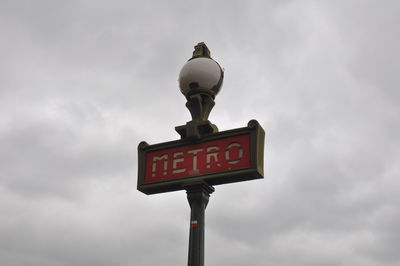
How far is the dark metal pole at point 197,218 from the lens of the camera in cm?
600

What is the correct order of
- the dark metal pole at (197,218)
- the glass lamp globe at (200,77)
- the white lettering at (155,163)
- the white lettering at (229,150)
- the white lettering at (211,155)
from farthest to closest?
the glass lamp globe at (200,77) < the white lettering at (155,163) < the white lettering at (211,155) < the white lettering at (229,150) < the dark metal pole at (197,218)

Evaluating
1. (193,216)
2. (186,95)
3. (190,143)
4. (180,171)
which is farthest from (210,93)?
(193,216)

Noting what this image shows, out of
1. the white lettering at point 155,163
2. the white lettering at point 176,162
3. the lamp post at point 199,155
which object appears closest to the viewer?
the lamp post at point 199,155

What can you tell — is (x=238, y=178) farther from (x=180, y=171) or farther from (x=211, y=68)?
(x=211, y=68)

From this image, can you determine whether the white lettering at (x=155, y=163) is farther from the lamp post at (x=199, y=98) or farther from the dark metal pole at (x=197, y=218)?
the dark metal pole at (x=197, y=218)

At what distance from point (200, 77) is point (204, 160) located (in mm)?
1334

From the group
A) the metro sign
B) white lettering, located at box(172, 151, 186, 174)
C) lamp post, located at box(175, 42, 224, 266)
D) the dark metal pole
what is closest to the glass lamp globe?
lamp post, located at box(175, 42, 224, 266)

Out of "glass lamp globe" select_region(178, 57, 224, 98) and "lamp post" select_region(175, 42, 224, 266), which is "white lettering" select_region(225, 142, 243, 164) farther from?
"glass lamp globe" select_region(178, 57, 224, 98)

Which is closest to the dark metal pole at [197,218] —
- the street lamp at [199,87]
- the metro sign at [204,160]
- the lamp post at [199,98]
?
the lamp post at [199,98]

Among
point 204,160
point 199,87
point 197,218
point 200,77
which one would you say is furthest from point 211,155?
point 200,77

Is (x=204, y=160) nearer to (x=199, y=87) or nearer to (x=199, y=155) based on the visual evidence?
(x=199, y=155)

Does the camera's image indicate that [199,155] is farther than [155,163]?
No

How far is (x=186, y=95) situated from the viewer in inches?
283

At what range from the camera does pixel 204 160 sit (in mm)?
6586
